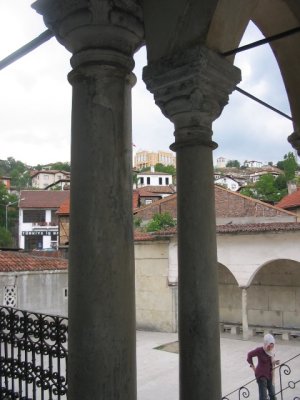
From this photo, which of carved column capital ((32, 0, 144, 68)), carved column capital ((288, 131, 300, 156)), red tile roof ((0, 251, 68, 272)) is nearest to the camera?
carved column capital ((32, 0, 144, 68))

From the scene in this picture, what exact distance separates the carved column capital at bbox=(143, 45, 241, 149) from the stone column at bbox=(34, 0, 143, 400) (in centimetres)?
55

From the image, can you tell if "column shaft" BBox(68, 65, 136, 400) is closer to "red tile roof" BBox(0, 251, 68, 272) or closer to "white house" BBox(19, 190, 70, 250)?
"red tile roof" BBox(0, 251, 68, 272)

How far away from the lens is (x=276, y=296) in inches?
840

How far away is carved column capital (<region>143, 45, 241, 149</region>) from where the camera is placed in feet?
10.4

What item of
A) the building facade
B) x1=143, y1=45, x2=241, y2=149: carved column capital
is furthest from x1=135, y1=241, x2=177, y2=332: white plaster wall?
the building facade

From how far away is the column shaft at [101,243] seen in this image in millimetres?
2377

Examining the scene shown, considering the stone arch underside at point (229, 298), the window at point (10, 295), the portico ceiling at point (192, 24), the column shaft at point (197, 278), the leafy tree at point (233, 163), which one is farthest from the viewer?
the leafy tree at point (233, 163)

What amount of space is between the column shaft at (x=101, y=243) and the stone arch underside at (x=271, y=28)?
1026 mm

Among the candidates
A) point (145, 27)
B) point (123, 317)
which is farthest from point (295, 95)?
point (123, 317)

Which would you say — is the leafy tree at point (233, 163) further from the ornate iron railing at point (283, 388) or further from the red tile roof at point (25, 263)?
the ornate iron railing at point (283, 388)

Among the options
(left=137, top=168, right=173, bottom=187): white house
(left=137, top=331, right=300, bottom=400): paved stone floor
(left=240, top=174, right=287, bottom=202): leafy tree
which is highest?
(left=137, top=168, right=173, bottom=187): white house

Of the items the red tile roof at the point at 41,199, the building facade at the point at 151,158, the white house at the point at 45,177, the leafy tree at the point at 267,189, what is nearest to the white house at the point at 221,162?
the building facade at the point at 151,158

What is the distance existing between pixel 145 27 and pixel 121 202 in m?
1.36

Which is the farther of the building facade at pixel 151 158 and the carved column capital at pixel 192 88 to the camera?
the building facade at pixel 151 158
